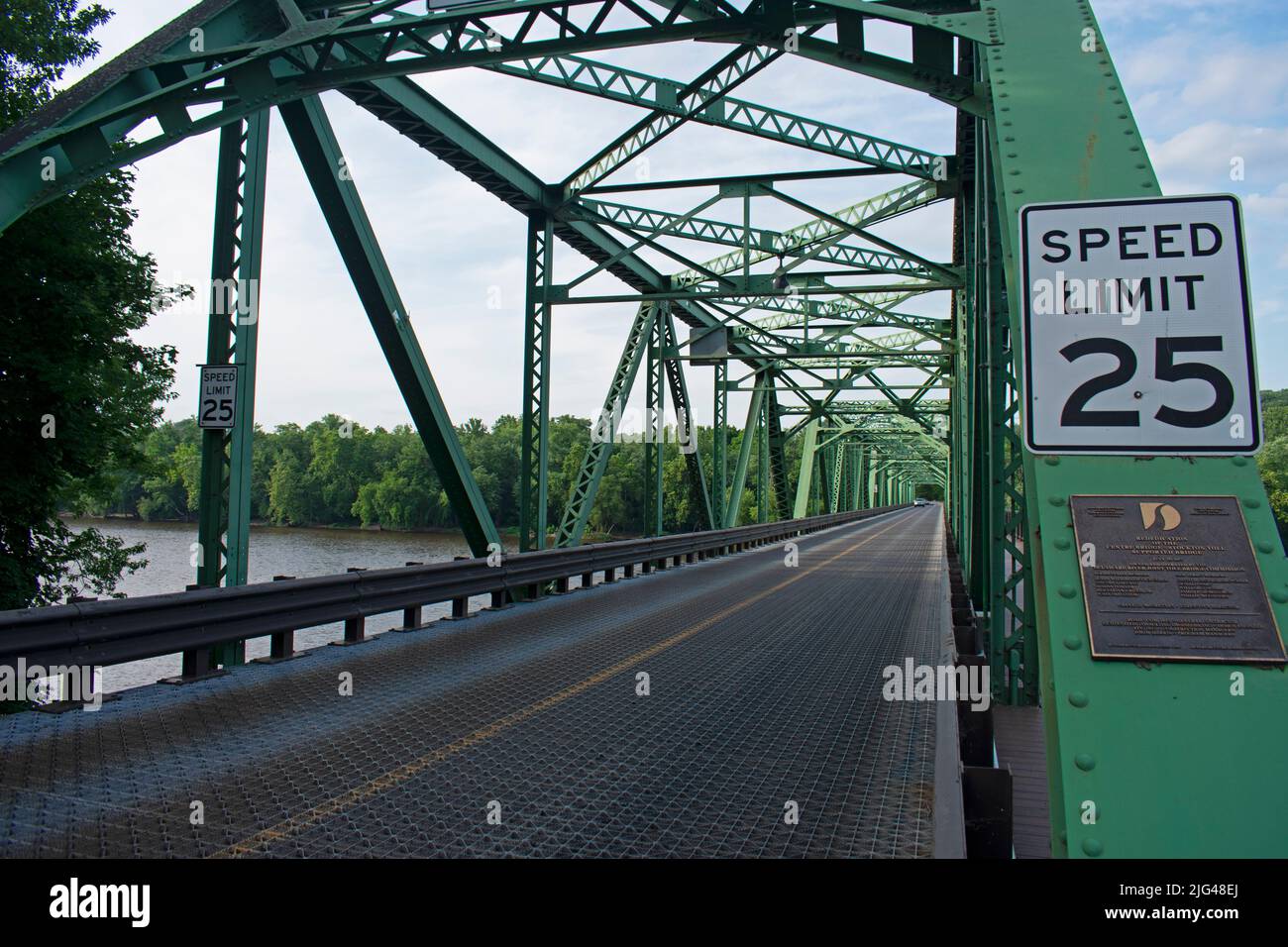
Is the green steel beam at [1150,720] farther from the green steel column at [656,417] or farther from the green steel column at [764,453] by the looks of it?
the green steel column at [764,453]

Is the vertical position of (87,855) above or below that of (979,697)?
below

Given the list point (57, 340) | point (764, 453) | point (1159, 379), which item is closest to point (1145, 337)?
point (1159, 379)

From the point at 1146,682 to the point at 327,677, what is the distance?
584 cm

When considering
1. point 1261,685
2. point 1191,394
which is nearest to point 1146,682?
point 1261,685

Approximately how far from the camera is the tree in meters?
10.3

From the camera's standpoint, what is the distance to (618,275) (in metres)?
18.3

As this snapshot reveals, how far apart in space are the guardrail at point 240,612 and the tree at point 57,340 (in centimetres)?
499

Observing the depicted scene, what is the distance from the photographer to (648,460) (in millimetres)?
20062

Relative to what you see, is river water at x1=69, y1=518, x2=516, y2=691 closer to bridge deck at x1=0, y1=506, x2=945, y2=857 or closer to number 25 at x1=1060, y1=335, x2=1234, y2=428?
bridge deck at x1=0, y1=506, x2=945, y2=857

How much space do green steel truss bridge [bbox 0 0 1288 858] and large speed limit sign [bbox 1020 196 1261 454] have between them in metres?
0.15

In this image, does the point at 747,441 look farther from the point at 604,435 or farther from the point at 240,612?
the point at 240,612

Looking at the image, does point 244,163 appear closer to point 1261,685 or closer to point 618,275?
point 1261,685

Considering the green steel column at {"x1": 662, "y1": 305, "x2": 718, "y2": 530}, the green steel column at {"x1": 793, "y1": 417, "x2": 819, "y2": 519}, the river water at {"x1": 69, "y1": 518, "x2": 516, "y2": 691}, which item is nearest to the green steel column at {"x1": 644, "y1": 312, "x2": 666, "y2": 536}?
the green steel column at {"x1": 662, "y1": 305, "x2": 718, "y2": 530}

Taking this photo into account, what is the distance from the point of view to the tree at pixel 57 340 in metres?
10.3
